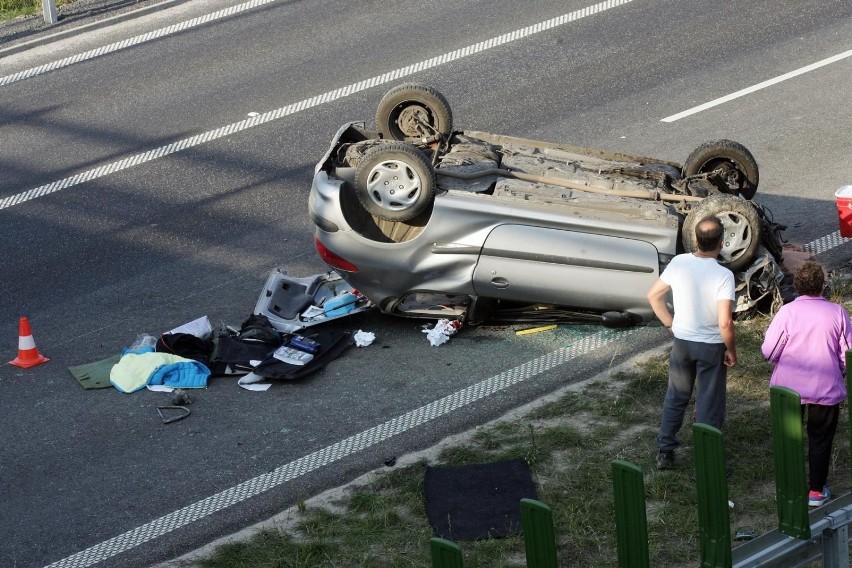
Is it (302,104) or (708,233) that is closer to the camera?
(708,233)

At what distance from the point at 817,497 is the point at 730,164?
3655mm

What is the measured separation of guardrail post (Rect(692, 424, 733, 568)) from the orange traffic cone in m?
5.99

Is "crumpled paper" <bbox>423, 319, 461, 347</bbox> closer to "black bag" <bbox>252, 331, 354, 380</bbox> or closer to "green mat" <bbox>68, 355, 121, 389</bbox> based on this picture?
"black bag" <bbox>252, 331, 354, 380</bbox>

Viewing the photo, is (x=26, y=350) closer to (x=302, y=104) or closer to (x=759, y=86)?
(x=302, y=104)

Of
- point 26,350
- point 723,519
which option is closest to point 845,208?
point 723,519

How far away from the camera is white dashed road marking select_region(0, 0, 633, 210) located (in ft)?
40.3

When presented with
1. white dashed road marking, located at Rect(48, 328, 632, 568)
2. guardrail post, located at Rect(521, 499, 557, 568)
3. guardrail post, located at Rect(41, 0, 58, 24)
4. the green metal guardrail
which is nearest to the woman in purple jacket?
the green metal guardrail

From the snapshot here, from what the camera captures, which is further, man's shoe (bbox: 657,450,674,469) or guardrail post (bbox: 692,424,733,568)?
man's shoe (bbox: 657,450,674,469)

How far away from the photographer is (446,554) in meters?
4.30

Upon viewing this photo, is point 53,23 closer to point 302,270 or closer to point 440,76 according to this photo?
point 440,76

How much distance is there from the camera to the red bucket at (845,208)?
998 cm

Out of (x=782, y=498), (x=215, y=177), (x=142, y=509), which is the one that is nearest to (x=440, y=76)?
(x=215, y=177)

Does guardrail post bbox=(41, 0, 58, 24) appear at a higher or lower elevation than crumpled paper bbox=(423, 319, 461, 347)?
higher

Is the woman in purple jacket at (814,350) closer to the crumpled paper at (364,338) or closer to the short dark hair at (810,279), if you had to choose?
the short dark hair at (810,279)
